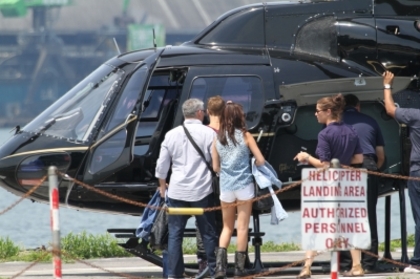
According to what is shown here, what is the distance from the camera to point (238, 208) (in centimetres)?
980

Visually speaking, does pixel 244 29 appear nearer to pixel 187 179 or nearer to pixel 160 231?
pixel 187 179

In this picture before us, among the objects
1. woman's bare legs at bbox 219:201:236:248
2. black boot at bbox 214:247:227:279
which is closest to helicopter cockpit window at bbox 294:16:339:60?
woman's bare legs at bbox 219:201:236:248

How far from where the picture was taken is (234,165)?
969cm

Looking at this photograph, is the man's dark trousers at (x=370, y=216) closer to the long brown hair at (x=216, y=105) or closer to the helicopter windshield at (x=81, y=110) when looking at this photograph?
the long brown hair at (x=216, y=105)

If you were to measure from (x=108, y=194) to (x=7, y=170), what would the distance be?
1.46 metres

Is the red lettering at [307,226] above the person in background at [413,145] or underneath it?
underneath

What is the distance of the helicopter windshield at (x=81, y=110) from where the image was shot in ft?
35.9

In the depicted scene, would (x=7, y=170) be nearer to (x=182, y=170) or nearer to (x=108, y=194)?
(x=108, y=194)

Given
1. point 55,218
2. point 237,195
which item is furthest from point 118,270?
point 55,218

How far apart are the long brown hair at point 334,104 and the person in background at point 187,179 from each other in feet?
3.67

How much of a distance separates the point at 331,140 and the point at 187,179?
1.41m

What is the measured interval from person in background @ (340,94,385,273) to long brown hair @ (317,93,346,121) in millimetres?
475

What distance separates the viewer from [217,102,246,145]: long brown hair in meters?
9.64

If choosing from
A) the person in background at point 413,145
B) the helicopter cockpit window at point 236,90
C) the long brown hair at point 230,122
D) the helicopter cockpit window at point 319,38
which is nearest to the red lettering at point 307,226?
the long brown hair at point 230,122
